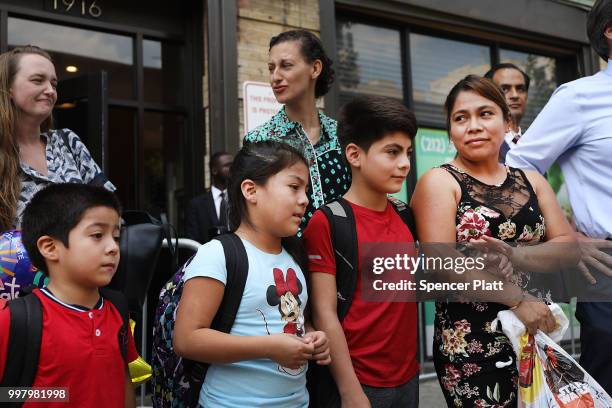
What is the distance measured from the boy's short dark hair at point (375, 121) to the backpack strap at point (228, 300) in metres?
0.66

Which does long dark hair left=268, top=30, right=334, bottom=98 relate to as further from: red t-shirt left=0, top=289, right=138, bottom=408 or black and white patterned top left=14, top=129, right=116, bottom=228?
red t-shirt left=0, top=289, right=138, bottom=408

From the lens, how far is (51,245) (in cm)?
225

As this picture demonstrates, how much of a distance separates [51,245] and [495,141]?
68.2 inches

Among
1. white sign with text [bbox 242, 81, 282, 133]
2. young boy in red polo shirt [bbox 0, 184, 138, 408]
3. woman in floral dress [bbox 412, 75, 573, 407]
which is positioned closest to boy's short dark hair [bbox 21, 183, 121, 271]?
young boy in red polo shirt [bbox 0, 184, 138, 408]

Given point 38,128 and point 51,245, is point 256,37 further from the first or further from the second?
point 51,245

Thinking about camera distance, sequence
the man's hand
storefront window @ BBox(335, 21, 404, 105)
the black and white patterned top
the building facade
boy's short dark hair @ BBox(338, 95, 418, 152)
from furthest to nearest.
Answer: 1. storefront window @ BBox(335, 21, 404, 105)
2. the building facade
3. the black and white patterned top
4. the man's hand
5. boy's short dark hair @ BBox(338, 95, 418, 152)

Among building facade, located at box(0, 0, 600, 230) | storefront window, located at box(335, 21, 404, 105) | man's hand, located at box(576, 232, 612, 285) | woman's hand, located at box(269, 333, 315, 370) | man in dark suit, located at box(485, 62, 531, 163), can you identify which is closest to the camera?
woman's hand, located at box(269, 333, 315, 370)

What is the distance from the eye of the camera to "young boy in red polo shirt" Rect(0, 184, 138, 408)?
208cm

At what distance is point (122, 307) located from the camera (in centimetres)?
241

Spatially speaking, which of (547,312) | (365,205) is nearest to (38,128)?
(365,205)

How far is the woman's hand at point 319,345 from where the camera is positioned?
84.4 inches

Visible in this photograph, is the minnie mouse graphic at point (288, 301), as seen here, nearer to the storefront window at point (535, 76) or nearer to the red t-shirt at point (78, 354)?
the red t-shirt at point (78, 354)

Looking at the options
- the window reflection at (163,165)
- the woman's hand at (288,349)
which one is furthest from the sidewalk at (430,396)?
the woman's hand at (288,349)

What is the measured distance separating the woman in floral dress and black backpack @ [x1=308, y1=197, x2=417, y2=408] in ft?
1.02
